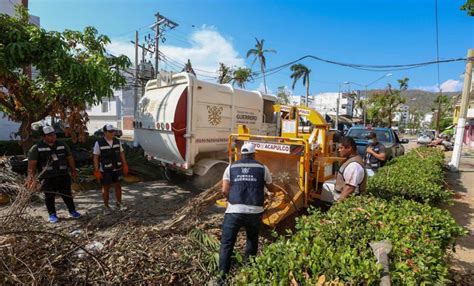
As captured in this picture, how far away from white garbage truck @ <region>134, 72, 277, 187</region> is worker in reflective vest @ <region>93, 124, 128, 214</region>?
123 cm

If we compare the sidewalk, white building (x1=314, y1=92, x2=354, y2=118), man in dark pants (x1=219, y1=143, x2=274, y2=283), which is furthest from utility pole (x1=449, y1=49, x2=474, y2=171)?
white building (x1=314, y1=92, x2=354, y2=118)

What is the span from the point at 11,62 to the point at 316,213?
5.38 m

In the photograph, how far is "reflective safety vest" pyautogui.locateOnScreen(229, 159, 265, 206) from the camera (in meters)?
3.13

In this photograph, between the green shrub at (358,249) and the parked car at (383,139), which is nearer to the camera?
the green shrub at (358,249)

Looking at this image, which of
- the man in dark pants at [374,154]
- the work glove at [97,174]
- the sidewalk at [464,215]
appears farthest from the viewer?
the man in dark pants at [374,154]

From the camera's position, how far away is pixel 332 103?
77.4m

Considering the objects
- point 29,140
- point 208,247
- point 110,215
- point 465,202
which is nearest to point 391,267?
point 208,247

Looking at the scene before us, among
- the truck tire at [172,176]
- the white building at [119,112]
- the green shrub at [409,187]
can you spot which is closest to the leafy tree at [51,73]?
the truck tire at [172,176]

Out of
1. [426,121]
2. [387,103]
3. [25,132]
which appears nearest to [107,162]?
[25,132]

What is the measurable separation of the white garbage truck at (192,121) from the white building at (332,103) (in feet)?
178

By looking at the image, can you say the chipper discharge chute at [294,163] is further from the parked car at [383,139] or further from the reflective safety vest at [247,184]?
the parked car at [383,139]

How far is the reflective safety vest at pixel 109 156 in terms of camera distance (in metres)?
5.30

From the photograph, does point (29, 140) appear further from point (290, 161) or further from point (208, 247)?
point (290, 161)

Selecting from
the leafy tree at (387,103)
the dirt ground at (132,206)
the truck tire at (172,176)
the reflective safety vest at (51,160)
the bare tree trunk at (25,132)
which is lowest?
the dirt ground at (132,206)
